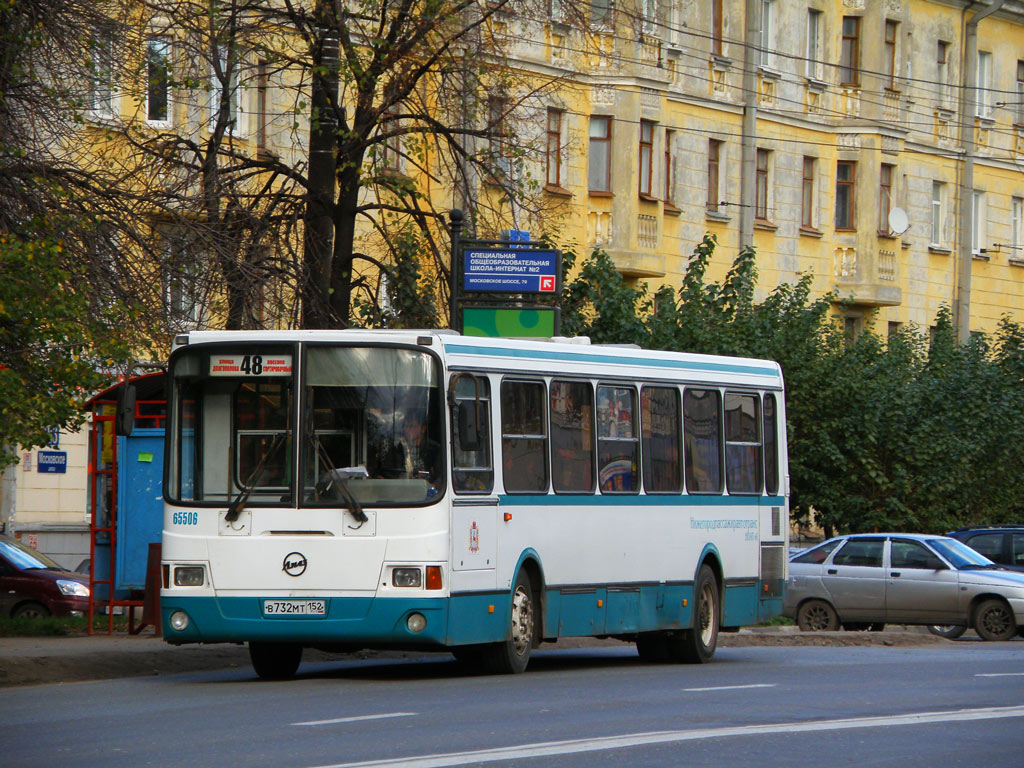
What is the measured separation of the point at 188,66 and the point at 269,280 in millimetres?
2647

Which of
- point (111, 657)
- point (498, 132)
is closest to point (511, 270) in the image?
point (498, 132)

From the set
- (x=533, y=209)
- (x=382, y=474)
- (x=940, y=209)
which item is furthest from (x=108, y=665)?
(x=940, y=209)

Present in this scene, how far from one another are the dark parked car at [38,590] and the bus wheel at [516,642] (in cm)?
1203

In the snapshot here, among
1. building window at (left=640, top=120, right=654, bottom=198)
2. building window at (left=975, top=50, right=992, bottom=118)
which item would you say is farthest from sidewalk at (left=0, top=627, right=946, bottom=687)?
building window at (left=975, top=50, right=992, bottom=118)

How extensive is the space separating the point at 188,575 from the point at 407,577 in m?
1.73

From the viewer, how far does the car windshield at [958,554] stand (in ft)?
95.7

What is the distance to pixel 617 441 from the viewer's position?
19031 mm

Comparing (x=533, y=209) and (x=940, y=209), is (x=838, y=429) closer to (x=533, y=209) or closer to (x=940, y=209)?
(x=533, y=209)

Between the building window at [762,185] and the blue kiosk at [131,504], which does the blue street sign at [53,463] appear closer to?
the blue kiosk at [131,504]

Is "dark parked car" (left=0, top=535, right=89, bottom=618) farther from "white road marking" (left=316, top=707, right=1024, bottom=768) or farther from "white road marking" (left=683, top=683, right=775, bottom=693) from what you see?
"white road marking" (left=316, top=707, right=1024, bottom=768)

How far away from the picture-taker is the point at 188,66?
74.8 feet

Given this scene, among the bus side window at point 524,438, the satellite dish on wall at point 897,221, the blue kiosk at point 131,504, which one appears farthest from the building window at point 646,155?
the bus side window at point 524,438

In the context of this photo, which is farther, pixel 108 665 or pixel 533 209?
pixel 533 209

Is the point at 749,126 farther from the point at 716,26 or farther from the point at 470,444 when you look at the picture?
the point at 470,444
